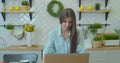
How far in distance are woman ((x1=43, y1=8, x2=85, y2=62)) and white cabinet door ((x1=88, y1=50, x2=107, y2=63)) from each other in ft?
4.48

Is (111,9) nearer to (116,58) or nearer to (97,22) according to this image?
(97,22)

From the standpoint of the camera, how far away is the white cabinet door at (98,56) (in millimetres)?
3127

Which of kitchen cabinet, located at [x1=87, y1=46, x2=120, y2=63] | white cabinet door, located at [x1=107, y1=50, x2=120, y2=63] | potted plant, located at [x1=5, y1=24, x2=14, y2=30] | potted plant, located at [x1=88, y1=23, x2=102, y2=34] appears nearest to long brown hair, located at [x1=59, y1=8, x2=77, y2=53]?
kitchen cabinet, located at [x1=87, y1=46, x2=120, y2=63]

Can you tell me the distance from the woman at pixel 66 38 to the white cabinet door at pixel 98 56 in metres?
1.37

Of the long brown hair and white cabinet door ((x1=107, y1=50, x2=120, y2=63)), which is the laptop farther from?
white cabinet door ((x1=107, y1=50, x2=120, y2=63))

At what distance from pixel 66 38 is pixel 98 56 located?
4.69ft

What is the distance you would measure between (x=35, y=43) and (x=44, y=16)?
47cm

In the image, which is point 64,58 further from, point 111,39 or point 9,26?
point 9,26

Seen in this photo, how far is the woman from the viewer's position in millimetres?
1721

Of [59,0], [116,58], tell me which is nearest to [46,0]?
[59,0]

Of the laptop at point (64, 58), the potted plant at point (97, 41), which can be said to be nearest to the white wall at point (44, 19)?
the potted plant at point (97, 41)

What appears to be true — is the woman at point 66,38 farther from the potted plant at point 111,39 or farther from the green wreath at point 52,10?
the green wreath at point 52,10

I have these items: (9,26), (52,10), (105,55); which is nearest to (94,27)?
(105,55)

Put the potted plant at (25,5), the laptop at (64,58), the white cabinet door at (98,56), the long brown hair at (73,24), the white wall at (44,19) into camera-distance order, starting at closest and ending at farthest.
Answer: the laptop at (64,58) → the long brown hair at (73,24) → the white cabinet door at (98,56) → the potted plant at (25,5) → the white wall at (44,19)
